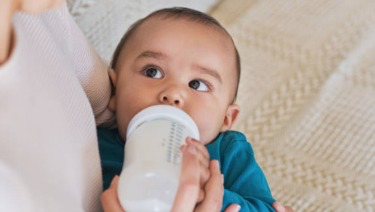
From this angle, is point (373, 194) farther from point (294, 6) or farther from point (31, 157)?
point (31, 157)

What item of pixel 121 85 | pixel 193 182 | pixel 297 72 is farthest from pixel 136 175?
pixel 297 72

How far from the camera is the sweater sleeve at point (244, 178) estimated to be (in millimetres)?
847

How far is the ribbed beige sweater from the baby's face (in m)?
0.17

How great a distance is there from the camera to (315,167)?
115cm

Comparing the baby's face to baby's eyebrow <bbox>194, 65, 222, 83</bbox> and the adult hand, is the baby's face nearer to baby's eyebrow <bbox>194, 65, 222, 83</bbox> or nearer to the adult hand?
baby's eyebrow <bbox>194, 65, 222, 83</bbox>

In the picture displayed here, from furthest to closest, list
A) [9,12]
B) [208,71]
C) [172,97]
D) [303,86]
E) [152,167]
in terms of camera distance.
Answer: [303,86] < [208,71] < [172,97] < [152,167] < [9,12]

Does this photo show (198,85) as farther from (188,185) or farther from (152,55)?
(188,185)

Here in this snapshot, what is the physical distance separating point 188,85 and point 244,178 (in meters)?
0.16

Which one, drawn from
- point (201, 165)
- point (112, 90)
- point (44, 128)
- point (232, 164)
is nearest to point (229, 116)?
point (232, 164)

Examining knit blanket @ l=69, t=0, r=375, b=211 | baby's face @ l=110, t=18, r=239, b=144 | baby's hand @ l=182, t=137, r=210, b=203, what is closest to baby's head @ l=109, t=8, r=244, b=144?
baby's face @ l=110, t=18, r=239, b=144

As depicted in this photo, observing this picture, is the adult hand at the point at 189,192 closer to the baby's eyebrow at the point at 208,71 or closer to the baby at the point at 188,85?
the baby at the point at 188,85

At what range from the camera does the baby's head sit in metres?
0.82

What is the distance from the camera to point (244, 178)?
0.87 m

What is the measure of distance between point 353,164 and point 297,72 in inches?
10.0
